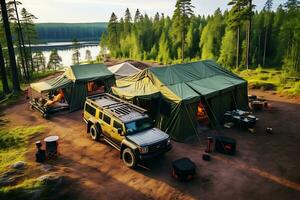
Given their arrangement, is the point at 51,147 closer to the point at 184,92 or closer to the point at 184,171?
the point at 184,171

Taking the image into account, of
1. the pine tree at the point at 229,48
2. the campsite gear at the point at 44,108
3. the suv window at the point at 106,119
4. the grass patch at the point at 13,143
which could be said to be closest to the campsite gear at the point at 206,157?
the suv window at the point at 106,119

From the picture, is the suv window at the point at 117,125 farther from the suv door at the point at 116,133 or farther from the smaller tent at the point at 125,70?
the smaller tent at the point at 125,70

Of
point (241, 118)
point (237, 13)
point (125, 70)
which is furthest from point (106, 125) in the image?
point (237, 13)

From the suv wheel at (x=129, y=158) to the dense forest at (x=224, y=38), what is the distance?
28.4m

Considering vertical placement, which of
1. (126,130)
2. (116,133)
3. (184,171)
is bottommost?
(184,171)

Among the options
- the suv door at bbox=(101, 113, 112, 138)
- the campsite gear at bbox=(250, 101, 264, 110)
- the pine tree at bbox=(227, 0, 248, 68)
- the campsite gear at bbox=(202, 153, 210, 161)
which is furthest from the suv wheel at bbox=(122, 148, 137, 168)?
the pine tree at bbox=(227, 0, 248, 68)

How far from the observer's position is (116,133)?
40.4 ft

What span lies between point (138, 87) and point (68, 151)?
20.1ft

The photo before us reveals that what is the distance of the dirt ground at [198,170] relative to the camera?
961 cm

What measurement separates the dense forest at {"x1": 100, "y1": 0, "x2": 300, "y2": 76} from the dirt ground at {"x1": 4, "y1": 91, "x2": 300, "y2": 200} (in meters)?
22.2

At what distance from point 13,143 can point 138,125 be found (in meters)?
8.22

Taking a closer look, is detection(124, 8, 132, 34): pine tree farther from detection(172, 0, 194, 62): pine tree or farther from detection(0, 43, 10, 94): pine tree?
detection(0, 43, 10, 94): pine tree

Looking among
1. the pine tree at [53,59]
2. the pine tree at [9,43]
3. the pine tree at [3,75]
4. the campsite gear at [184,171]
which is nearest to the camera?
the campsite gear at [184,171]

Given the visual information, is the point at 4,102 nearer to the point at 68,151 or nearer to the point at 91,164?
the point at 68,151
